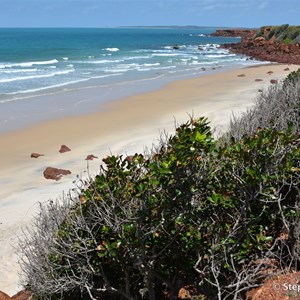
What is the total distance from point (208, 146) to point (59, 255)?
77.8 inches

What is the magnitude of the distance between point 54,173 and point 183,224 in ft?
23.1

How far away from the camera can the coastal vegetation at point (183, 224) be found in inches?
154

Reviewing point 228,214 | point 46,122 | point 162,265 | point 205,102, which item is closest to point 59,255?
point 162,265

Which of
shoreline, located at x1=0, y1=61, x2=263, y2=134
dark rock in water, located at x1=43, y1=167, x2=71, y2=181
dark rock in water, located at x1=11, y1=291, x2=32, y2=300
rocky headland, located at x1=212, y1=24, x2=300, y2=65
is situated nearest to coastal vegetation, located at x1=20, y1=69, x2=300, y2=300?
dark rock in water, located at x1=11, y1=291, x2=32, y2=300

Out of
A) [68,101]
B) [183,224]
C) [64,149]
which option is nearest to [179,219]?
[183,224]

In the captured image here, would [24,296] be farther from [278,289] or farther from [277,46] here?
[277,46]

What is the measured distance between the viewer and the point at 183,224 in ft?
13.2

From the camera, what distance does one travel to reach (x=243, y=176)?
159 inches

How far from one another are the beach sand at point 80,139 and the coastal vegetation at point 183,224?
2158 millimetres

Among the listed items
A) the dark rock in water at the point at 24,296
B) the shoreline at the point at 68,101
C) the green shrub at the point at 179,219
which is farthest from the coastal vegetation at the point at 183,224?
the shoreline at the point at 68,101

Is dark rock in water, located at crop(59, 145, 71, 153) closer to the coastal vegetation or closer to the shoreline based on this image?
the shoreline

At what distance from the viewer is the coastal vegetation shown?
3916 millimetres

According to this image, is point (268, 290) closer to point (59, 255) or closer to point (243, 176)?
point (243, 176)

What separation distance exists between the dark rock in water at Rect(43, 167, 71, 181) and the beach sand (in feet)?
0.54
